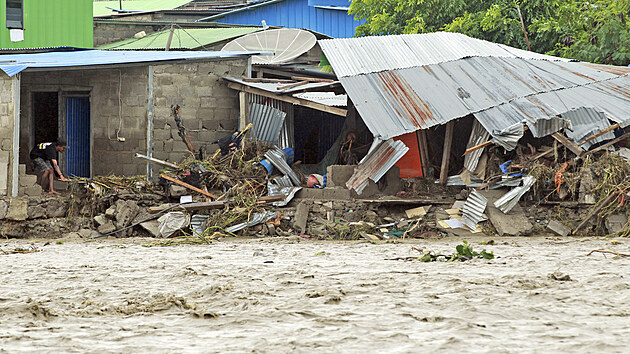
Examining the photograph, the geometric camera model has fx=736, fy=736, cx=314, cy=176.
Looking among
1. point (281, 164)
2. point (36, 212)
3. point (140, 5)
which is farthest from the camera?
point (140, 5)

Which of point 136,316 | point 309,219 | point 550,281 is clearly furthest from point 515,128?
point 136,316

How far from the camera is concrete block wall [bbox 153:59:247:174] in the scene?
14.6 m

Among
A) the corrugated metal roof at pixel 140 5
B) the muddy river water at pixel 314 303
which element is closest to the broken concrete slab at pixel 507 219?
the muddy river water at pixel 314 303

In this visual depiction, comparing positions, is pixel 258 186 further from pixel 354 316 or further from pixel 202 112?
pixel 354 316

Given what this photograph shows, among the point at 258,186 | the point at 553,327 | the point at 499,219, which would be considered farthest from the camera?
the point at 258,186

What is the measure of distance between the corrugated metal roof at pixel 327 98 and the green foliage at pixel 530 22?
6454 mm

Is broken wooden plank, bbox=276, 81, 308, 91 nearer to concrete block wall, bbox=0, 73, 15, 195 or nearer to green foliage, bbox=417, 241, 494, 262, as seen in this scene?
concrete block wall, bbox=0, 73, 15, 195

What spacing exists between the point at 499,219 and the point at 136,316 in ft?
24.2

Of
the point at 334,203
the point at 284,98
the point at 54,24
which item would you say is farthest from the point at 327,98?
the point at 54,24

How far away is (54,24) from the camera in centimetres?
2198

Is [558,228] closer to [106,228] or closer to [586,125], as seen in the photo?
[586,125]

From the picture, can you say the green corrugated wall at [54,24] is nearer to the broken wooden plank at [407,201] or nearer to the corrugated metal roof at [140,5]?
the corrugated metal roof at [140,5]

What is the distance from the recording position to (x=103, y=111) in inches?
587

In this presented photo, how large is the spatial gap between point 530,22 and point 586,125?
31.2 feet
